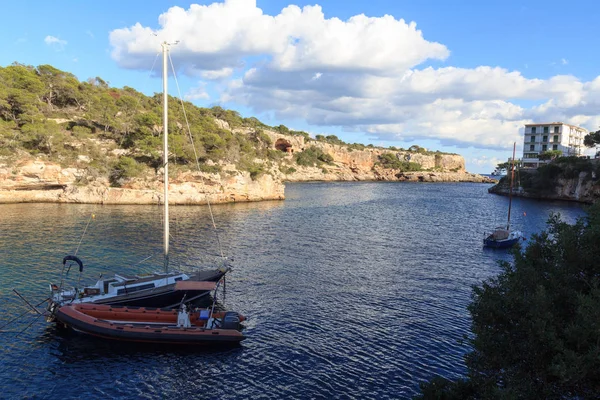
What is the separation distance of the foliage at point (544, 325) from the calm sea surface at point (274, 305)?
1987 millimetres

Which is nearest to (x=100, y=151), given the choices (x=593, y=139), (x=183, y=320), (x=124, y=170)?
(x=124, y=170)

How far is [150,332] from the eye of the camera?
21.5m

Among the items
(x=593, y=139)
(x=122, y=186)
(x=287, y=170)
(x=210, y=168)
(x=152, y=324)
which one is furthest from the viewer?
(x=287, y=170)

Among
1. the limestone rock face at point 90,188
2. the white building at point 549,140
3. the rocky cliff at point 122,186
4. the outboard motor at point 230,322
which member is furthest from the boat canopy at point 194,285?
the white building at point 549,140

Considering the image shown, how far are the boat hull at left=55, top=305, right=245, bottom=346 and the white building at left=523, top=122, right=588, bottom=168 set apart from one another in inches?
5434

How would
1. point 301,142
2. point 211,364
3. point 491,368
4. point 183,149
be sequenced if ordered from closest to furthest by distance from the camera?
point 491,368 < point 211,364 < point 183,149 < point 301,142

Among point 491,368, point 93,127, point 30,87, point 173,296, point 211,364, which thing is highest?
point 30,87

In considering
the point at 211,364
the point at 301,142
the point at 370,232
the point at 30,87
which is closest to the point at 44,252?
the point at 211,364

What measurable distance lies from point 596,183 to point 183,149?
3646 inches

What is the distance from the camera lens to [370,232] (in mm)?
55062

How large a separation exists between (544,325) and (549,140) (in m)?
152

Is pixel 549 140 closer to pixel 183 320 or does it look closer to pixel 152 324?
pixel 183 320

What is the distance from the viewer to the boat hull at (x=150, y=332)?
2142 centimetres

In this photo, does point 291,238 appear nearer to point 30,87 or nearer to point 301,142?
point 30,87
